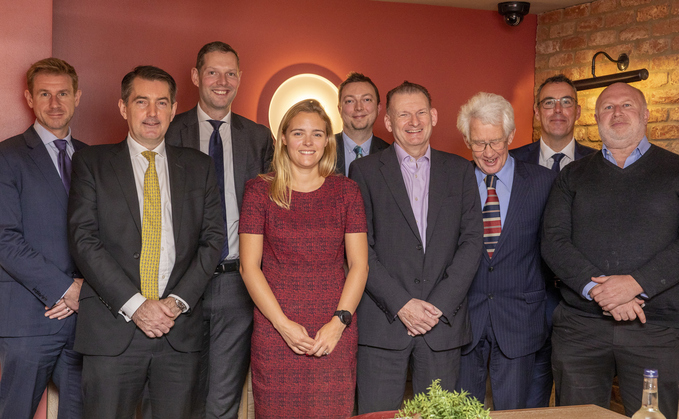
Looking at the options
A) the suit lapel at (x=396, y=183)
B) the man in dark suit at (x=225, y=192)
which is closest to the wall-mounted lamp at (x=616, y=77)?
the suit lapel at (x=396, y=183)

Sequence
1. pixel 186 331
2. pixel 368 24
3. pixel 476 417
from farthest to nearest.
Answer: pixel 368 24
pixel 186 331
pixel 476 417

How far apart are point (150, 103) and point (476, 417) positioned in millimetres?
2056

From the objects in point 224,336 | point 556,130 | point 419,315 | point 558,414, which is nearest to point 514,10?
point 556,130

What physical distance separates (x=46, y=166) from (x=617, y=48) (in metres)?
4.04

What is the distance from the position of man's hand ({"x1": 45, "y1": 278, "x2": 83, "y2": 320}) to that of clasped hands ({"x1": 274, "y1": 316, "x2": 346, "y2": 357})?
40.4 inches

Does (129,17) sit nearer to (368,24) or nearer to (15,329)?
(368,24)

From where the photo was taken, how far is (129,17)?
4.37 m

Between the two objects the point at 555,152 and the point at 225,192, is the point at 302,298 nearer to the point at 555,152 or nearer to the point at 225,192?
the point at 225,192

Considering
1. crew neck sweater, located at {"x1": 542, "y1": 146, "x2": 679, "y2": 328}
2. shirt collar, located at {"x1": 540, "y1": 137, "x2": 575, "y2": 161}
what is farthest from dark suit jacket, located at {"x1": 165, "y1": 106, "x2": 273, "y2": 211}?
shirt collar, located at {"x1": 540, "y1": 137, "x2": 575, "y2": 161}

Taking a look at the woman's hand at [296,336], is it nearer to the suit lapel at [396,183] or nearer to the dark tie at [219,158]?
the suit lapel at [396,183]

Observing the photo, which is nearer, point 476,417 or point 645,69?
point 476,417

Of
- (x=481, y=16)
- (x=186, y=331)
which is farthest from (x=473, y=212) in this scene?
(x=481, y=16)

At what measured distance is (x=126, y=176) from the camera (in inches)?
106

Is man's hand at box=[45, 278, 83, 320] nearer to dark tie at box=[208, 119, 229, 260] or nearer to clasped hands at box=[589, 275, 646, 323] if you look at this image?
dark tie at box=[208, 119, 229, 260]
